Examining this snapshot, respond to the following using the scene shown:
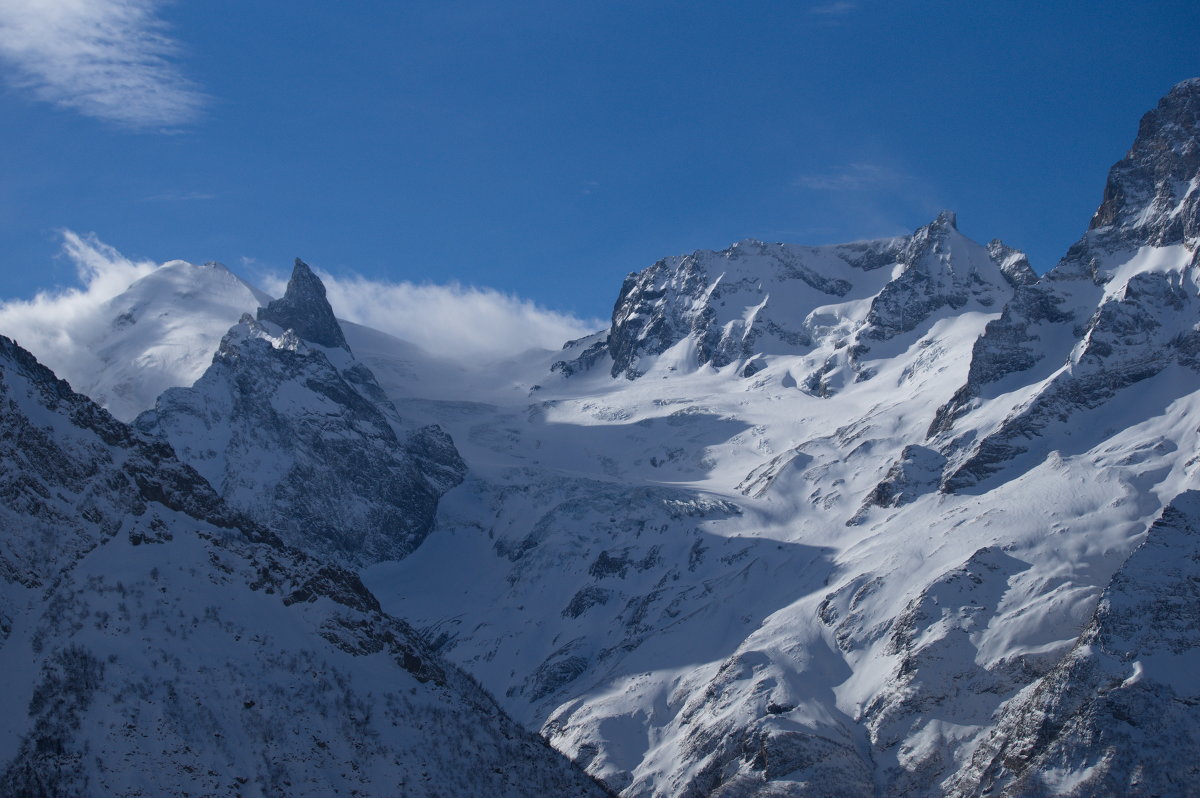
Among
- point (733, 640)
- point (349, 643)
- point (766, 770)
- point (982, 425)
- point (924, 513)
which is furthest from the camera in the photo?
point (982, 425)

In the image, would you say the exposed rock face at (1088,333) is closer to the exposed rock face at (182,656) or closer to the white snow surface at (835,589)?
the white snow surface at (835,589)

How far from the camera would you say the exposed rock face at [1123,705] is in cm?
9294

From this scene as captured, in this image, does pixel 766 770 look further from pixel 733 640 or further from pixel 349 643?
pixel 349 643

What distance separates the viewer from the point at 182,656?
71062mm

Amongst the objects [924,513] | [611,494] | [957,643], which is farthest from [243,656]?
[611,494]

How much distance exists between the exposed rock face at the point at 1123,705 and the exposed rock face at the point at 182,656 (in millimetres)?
35196

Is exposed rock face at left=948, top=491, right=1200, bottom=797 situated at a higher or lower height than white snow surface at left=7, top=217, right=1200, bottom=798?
lower

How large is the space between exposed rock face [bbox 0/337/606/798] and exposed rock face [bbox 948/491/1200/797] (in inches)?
1386

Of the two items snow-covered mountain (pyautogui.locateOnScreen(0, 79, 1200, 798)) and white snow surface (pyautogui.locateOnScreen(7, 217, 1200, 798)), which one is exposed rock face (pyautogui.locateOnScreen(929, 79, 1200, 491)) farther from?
white snow surface (pyautogui.locateOnScreen(7, 217, 1200, 798))

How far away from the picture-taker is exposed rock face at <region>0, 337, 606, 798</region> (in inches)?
2532

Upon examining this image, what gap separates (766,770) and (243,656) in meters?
54.0

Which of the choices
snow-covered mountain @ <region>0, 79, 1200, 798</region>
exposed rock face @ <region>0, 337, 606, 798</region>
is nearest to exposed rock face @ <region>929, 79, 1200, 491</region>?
snow-covered mountain @ <region>0, 79, 1200, 798</region>

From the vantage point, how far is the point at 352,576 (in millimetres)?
91375

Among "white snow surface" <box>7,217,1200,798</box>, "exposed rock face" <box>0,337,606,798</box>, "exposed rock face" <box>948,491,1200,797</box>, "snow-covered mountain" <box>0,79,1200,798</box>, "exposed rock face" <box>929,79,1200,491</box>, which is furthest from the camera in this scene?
"exposed rock face" <box>929,79,1200,491</box>
